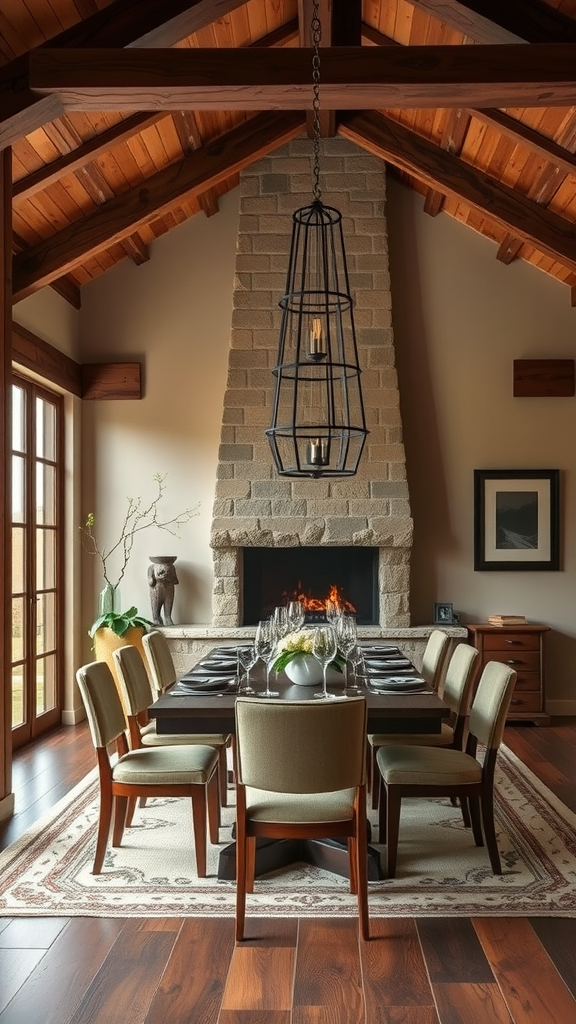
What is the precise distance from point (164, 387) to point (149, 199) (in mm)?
1629

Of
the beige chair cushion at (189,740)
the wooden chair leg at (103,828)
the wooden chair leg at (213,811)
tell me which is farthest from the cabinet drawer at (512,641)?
the wooden chair leg at (103,828)

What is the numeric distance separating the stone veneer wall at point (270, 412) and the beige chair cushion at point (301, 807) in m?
3.73

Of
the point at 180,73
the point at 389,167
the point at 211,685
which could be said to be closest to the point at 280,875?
the point at 211,685

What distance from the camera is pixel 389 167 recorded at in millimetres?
7289

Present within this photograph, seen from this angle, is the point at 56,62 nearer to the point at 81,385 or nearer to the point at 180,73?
the point at 180,73

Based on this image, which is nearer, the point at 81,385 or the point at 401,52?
the point at 401,52

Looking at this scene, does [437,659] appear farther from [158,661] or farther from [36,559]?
[36,559]

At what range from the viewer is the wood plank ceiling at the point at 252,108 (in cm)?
401

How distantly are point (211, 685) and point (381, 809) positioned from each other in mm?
1014

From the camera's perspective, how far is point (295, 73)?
404cm

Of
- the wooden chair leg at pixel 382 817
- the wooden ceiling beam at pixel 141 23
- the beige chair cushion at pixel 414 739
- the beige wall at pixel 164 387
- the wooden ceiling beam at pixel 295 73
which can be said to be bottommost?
the wooden chair leg at pixel 382 817

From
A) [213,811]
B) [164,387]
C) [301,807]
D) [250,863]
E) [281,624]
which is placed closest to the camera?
[301,807]

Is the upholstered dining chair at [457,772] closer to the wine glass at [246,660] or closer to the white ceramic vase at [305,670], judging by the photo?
the white ceramic vase at [305,670]

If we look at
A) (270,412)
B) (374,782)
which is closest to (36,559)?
(270,412)
